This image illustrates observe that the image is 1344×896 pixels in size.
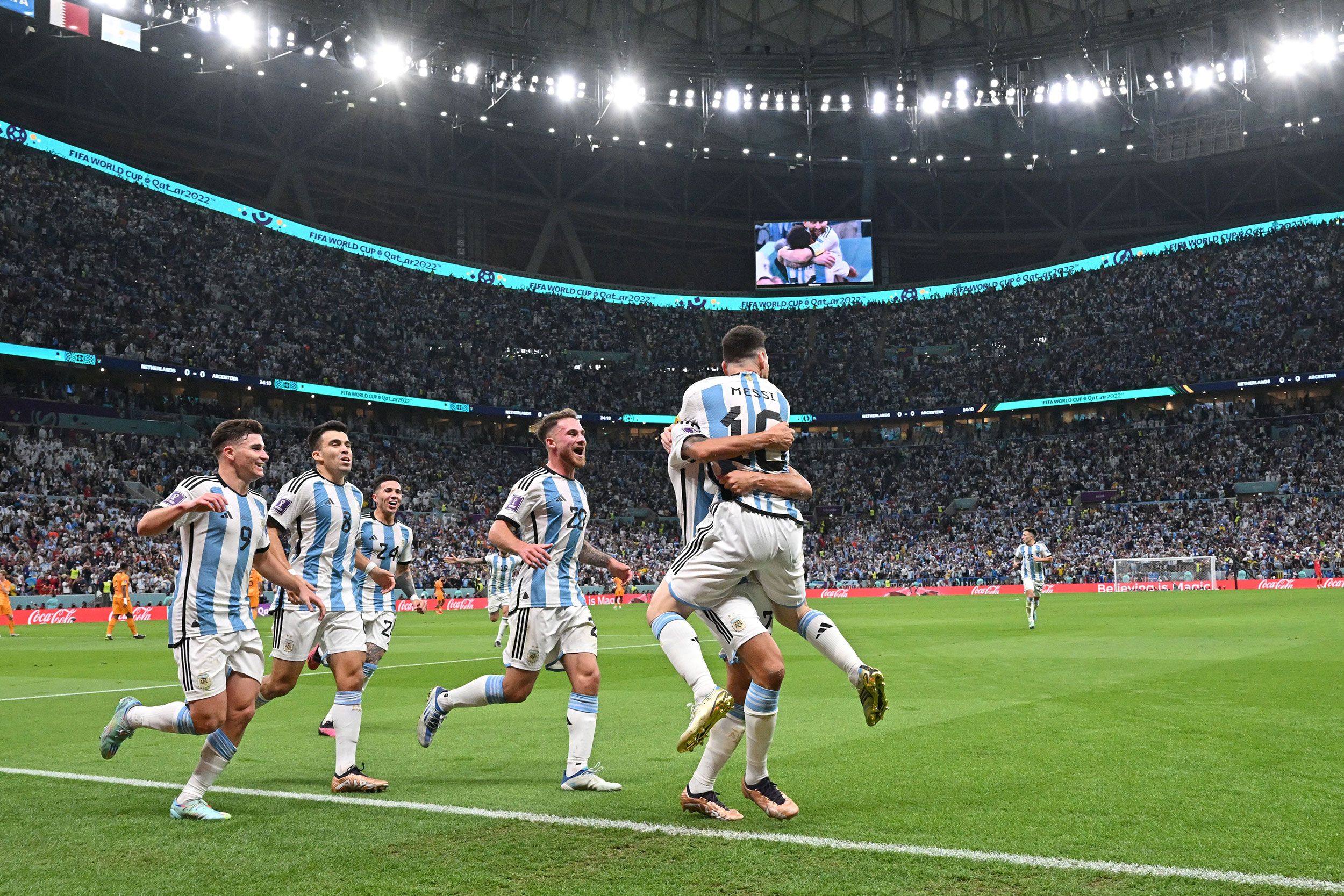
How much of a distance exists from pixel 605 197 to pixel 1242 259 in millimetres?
38555

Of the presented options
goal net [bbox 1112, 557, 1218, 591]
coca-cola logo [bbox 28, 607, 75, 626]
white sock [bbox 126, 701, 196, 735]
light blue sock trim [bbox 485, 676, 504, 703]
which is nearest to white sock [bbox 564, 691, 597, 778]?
light blue sock trim [bbox 485, 676, 504, 703]

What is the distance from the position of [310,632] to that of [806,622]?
3.97 m

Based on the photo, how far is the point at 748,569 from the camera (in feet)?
19.8

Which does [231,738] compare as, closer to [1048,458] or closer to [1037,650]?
[1037,650]

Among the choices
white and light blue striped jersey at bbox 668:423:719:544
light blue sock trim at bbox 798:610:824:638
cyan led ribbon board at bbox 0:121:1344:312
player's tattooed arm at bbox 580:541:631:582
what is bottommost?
light blue sock trim at bbox 798:610:824:638

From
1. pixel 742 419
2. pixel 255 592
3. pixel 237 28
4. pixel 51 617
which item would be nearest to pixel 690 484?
pixel 742 419

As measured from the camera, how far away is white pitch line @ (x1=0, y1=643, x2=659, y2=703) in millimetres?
13836

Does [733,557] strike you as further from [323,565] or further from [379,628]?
[379,628]

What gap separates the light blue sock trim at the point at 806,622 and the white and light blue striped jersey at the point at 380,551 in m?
5.76

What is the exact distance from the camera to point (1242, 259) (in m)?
64.2

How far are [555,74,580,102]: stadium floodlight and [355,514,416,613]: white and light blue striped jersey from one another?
135ft

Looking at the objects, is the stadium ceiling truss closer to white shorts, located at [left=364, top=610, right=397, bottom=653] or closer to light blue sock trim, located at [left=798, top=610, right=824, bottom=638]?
white shorts, located at [left=364, top=610, right=397, bottom=653]

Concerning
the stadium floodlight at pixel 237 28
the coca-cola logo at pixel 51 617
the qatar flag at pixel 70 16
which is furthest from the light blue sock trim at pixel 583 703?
the stadium floodlight at pixel 237 28

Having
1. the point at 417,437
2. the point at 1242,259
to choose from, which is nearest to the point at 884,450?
the point at 1242,259
